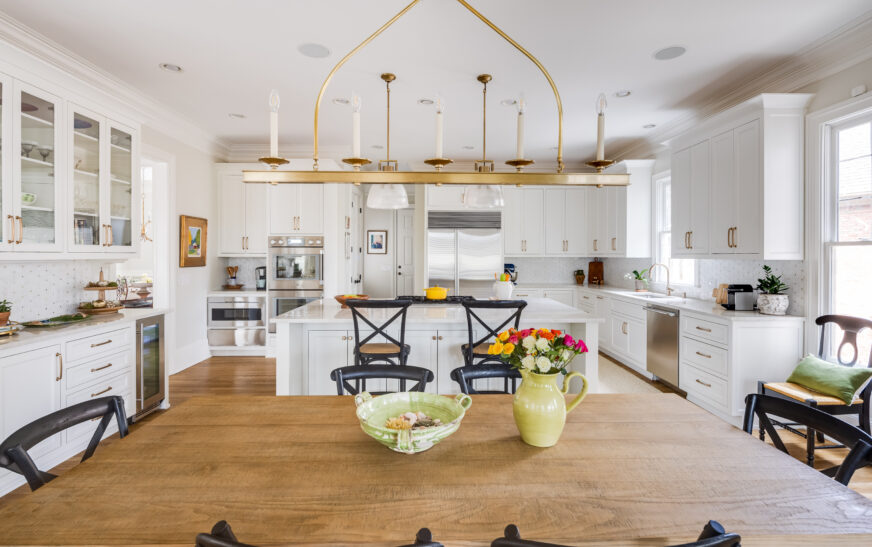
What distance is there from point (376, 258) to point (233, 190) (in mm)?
3459

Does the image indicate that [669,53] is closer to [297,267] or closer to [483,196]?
[483,196]

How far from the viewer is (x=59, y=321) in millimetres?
2932

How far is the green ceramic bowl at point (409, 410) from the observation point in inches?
48.6

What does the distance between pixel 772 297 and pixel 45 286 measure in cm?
556

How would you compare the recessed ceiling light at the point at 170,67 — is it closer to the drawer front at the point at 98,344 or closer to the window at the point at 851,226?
the drawer front at the point at 98,344

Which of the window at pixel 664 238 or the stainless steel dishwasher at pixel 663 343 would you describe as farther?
the window at pixel 664 238

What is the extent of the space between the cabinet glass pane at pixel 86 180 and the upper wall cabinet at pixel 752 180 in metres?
4.99

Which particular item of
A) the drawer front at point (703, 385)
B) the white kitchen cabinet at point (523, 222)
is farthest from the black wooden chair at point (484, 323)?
the white kitchen cabinet at point (523, 222)

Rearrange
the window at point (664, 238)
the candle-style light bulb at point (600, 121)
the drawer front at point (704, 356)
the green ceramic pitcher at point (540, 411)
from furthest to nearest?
the window at point (664, 238), the drawer front at point (704, 356), the candle-style light bulb at point (600, 121), the green ceramic pitcher at point (540, 411)

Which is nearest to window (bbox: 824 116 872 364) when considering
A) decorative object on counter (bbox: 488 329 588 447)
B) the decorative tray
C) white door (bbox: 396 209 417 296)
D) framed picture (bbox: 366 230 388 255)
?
decorative object on counter (bbox: 488 329 588 447)

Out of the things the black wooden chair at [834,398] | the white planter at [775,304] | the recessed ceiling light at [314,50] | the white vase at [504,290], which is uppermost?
the recessed ceiling light at [314,50]

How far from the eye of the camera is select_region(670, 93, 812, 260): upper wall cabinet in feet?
10.7

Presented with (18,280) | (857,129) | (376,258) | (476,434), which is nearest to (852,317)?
(857,129)

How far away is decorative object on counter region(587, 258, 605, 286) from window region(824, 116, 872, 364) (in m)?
3.60
